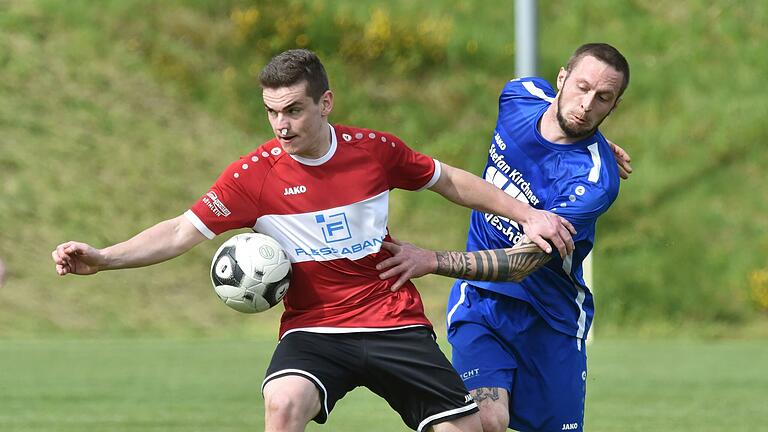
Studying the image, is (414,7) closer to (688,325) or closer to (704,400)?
(688,325)

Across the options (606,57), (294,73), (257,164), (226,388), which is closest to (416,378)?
(257,164)

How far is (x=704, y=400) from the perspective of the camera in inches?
421

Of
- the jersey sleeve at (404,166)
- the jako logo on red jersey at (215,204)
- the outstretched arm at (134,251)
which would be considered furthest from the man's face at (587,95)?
the outstretched arm at (134,251)

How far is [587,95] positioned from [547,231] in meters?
0.70

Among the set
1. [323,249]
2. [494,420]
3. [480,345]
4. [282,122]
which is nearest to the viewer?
[282,122]

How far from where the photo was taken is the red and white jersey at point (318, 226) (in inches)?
211

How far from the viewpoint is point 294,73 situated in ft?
17.3

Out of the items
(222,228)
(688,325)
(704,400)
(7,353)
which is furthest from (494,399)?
(688,325)

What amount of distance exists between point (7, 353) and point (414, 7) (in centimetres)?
1180

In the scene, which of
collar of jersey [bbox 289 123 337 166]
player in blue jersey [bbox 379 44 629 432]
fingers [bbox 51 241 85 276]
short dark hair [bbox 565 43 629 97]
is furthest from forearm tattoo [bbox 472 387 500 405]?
fingers [bbox 51 241 85 276]

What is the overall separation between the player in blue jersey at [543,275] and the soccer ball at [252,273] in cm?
106

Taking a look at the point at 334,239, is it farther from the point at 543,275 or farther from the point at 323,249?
the point at 543,275

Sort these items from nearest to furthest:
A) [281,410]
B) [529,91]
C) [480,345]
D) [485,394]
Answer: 1. [281,410]
2. [485,394]
3. [480,345]
4. [529,91]

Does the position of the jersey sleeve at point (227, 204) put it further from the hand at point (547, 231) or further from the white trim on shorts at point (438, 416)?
the hand at point (547, 231)
